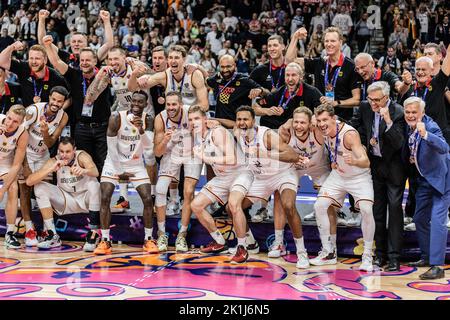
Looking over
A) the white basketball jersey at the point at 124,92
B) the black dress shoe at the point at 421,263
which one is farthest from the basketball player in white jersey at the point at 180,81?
the black dress shoe at the point at 421,263

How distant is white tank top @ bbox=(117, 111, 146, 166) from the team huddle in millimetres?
11

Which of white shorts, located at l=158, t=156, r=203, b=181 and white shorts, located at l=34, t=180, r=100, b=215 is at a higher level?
white shorts, located at l=158, t=156, r=203, b=181

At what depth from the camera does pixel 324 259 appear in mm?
7254

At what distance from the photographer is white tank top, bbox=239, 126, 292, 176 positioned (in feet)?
24.3

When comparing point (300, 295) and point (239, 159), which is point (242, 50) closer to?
point (239, 159)

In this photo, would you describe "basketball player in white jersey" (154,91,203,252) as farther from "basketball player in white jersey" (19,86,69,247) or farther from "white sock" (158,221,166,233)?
"basketball player in white jersey" (19,86,69,247)

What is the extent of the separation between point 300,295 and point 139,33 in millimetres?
12715

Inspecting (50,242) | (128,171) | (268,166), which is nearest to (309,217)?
(268,166)

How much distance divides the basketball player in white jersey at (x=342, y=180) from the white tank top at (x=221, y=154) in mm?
931

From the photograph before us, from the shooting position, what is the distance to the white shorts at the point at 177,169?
25.6ft

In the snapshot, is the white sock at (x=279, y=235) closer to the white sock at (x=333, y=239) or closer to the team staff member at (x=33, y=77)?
the white sock at (x=333, y=239)

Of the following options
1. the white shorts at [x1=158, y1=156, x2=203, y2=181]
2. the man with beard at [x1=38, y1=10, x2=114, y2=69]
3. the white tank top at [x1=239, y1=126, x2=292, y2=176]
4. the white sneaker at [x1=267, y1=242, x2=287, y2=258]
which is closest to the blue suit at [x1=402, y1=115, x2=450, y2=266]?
the white tank top at [x1=239, y1=126, x2=292, y2=176]

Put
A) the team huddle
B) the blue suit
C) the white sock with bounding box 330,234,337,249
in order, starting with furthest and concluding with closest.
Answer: the white sock with bounding box 330,234,337,249 → the team huddle → the blue suit
